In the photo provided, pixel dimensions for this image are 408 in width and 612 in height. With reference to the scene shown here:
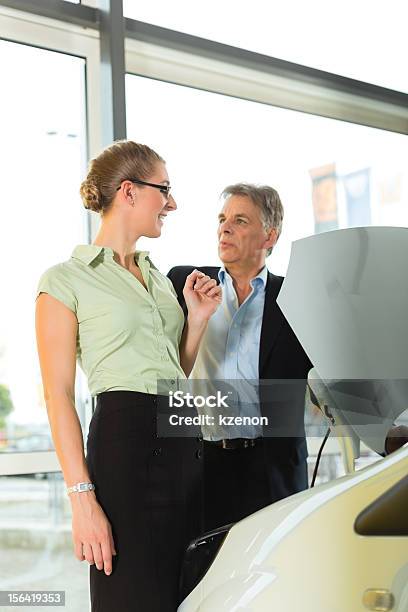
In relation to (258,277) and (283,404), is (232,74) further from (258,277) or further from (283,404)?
(283,404)

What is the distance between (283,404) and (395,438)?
1.19ft

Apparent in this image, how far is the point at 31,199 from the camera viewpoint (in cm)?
304

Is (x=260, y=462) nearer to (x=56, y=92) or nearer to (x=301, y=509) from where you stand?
(x=301, y=509)

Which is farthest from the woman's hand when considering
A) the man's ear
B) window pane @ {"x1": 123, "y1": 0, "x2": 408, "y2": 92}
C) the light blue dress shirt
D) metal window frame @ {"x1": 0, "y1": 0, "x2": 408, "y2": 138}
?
window pane @ {"x1": 123, "y1": 0, "x2": 408, "y2": 92}

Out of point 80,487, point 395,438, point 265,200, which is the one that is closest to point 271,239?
point 265,200

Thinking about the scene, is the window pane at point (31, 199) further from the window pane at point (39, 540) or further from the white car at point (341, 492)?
the white car at point (341, 492)

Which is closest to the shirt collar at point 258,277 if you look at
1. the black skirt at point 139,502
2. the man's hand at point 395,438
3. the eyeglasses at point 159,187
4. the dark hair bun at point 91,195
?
the eyeglasses at point 159,187

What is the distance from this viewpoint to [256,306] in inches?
87.4

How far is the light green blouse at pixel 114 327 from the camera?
192 cm

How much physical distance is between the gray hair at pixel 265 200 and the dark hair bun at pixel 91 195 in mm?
492

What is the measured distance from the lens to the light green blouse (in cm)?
192

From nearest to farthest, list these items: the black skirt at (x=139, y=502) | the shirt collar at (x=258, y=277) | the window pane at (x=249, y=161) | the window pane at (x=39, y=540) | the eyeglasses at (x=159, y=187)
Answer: the black skirt at (x=139, y=502) → the eyeglasses at (x=159, y=187) → the shirt collar at (x=258, y=277) → the window pane at (x=39, y=540) → the window pane at (x=249, y=161)

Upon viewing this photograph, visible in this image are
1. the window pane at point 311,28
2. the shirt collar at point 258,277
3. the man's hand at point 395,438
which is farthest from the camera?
the window pane at point 311,28

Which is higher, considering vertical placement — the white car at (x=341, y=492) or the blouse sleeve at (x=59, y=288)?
the blouse sleeve at (x=59, y=288)
